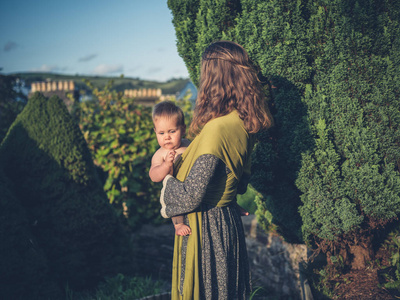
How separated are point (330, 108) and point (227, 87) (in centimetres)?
130

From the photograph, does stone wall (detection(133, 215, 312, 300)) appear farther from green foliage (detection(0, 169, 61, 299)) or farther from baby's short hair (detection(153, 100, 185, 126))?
baby's short hair (detection(153, 100, 185, 126))

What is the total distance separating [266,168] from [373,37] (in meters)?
1.50

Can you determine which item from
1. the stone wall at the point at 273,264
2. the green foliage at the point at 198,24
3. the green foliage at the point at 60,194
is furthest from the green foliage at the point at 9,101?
the stone wall at the point at 273,264

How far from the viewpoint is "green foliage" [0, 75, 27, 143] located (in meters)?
7.03

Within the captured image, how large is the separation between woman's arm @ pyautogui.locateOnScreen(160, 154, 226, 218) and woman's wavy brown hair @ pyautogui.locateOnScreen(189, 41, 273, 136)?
1.09 feet

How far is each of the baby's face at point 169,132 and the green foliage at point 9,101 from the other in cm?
506

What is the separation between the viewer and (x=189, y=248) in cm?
208

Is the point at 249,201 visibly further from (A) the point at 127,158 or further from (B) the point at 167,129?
(B) the point at 167,129

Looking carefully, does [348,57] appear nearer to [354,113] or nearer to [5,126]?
[354,113]

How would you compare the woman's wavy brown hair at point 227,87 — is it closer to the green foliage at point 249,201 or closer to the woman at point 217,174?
the woman at point 217,174

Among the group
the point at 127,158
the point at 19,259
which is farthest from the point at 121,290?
the point at 127,158

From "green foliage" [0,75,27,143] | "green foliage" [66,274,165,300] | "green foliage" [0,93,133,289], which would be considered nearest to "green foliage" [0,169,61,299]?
"green foliage" [0,93,133,289]

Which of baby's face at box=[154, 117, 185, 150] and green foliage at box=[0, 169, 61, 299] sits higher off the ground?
baby's face at box=[154, 117, 185, 150]

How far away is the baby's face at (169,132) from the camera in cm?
242
